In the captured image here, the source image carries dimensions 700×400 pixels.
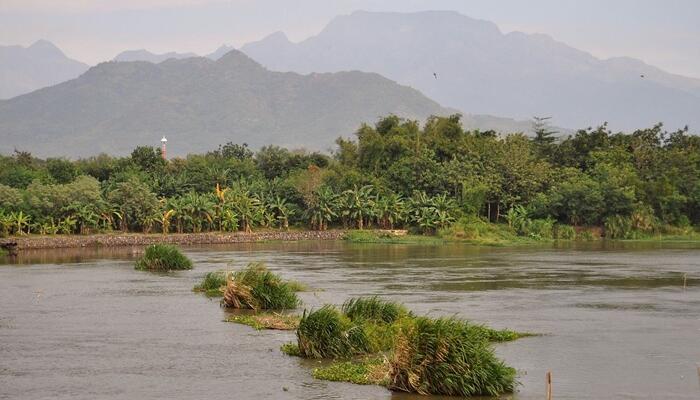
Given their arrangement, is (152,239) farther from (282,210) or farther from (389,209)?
(389,209)

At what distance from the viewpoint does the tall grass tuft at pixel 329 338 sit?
20.8m

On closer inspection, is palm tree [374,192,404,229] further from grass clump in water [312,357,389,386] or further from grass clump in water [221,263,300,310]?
grass clump in water [312,357,389,386]

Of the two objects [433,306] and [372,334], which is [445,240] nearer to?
[433,306]

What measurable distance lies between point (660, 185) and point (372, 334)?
1968 inches

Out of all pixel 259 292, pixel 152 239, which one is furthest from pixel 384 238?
pixel 259 292

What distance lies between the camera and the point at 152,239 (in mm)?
62062

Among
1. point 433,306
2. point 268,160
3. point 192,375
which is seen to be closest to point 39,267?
point 433,306

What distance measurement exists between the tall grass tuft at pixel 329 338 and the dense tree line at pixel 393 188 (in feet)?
137

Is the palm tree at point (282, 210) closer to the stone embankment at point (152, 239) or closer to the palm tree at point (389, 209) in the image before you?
the stone embankment at point (152, 239)

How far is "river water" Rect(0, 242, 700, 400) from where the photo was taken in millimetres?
18766

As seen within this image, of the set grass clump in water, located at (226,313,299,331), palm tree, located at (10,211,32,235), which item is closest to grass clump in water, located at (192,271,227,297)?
grass clump in water, located at (226,313,299,331)

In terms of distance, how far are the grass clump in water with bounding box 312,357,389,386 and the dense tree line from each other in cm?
4333

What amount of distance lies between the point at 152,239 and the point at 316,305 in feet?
114

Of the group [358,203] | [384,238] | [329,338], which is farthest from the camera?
[358,203]
